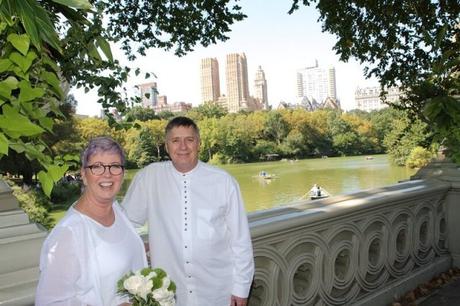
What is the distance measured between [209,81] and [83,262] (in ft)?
530

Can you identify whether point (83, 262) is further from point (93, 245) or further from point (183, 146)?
point (183, 146)

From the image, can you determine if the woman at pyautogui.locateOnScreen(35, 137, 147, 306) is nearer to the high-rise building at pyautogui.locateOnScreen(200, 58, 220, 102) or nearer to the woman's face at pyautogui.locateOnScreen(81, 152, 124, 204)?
the woman's face at pyautogui.locateOnScreen(81, 152, 124, 204)

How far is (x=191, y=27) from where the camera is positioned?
25.7ft

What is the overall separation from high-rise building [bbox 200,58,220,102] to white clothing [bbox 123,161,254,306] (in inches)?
6205

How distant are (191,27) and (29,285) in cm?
660

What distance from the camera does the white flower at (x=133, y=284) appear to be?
4.72ft

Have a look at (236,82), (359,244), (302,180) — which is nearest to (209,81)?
(236,82)

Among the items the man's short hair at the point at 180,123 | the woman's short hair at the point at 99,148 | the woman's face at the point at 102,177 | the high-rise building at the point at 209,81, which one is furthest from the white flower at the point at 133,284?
the high-rise building at the point at 209,81

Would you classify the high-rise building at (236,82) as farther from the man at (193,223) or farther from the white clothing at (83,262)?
the white clothing at (83,262)

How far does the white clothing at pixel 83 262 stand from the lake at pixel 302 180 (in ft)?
121

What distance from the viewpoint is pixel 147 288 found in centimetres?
145

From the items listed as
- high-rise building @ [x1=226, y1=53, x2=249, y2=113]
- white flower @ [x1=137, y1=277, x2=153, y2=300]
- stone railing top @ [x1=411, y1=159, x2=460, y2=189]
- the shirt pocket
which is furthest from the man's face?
high-rise building @ [x1=226, y1=53, x2=249, y2=113]

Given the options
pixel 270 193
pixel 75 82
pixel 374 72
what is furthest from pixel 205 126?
pixel 75 82

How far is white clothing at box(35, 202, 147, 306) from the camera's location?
1437 mm
